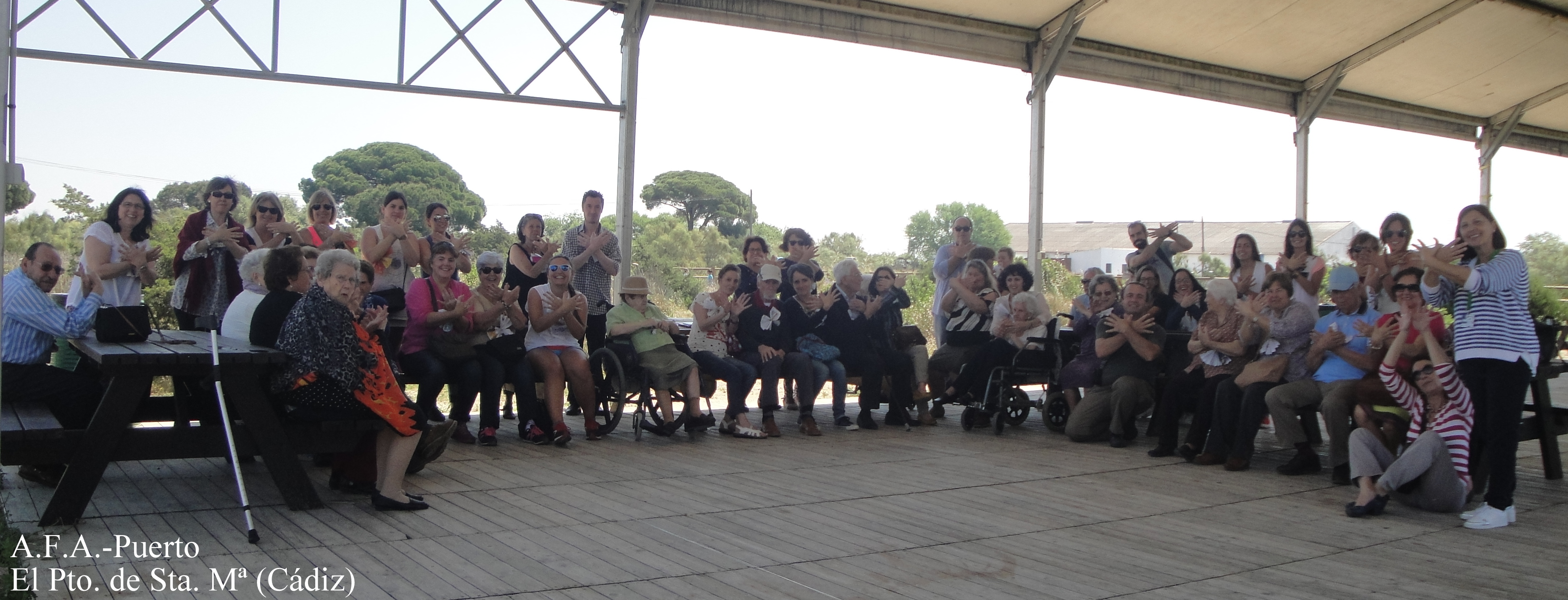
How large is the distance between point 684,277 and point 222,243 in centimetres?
1783

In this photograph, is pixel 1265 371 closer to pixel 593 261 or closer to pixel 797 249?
pixel 797 249

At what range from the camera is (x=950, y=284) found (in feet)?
25.9

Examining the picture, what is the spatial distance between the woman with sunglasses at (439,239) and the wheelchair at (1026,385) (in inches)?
131

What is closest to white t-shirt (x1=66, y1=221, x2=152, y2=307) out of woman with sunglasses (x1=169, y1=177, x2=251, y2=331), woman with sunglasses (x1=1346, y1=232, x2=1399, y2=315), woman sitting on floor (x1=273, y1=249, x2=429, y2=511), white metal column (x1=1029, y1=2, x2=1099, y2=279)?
woman with sunglasses (x1=169, y1=177, x2=251, y2=331)

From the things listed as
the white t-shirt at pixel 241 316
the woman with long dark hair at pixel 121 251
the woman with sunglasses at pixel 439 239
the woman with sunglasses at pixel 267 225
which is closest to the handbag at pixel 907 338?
the woman with sunglasses at pixel 439 239

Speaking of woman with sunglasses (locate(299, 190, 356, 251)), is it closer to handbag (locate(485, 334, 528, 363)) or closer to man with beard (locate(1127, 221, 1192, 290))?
handbag (locate(485, 334, 528, 363))

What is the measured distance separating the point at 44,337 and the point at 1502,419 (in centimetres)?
605

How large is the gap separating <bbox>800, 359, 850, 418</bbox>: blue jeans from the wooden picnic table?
3354 mm

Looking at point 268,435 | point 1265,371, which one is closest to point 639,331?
point 268,435

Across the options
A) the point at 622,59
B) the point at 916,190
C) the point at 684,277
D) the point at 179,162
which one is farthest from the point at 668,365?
the point at 916,190

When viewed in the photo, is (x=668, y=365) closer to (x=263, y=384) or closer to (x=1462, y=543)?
(x=263, y=384)

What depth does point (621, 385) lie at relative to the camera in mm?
6324

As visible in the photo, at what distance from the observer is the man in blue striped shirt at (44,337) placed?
4.55 meters

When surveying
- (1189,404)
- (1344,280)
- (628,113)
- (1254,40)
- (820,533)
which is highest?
(1254,40)
